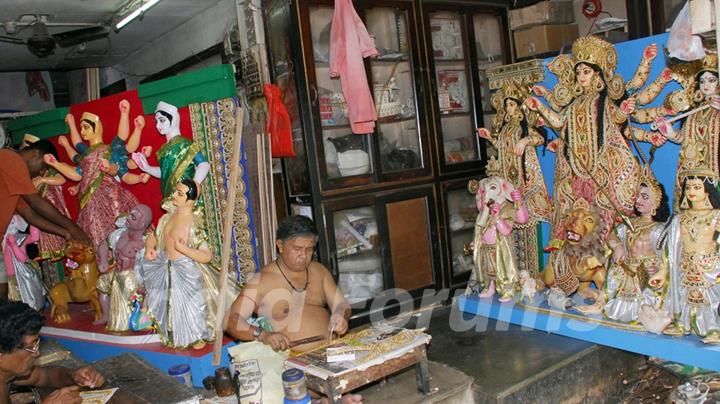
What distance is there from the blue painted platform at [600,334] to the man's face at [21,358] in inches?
139

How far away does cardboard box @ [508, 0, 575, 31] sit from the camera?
6.26 meters

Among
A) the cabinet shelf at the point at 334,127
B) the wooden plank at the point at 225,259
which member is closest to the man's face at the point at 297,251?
the wooden plank at the point at 225,259

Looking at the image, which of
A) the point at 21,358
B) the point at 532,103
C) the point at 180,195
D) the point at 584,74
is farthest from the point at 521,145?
the point at 21,358

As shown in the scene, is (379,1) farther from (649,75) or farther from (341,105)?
(649,75)

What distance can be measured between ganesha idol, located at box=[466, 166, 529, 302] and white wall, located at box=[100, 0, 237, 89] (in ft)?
10.8

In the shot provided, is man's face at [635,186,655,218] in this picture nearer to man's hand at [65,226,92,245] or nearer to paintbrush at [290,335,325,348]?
paintbrush at [290,335,325,348]

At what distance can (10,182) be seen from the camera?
551cm

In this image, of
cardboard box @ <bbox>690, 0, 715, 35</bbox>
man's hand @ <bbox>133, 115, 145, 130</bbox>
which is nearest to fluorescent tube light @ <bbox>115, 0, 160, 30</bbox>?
man's hand @ <bbox>133, 115, 145, 130</bbox>

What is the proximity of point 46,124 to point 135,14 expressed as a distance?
160 cm

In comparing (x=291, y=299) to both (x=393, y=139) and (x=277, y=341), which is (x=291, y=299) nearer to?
(x=277, y=341)

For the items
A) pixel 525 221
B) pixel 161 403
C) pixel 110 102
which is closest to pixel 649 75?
pixel 525 221

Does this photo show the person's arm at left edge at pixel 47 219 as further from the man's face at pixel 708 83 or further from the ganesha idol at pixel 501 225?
the man's face at pixel 708 83

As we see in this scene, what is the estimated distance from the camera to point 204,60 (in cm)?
738

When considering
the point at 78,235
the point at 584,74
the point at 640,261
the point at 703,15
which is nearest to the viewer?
the point at 703,15
